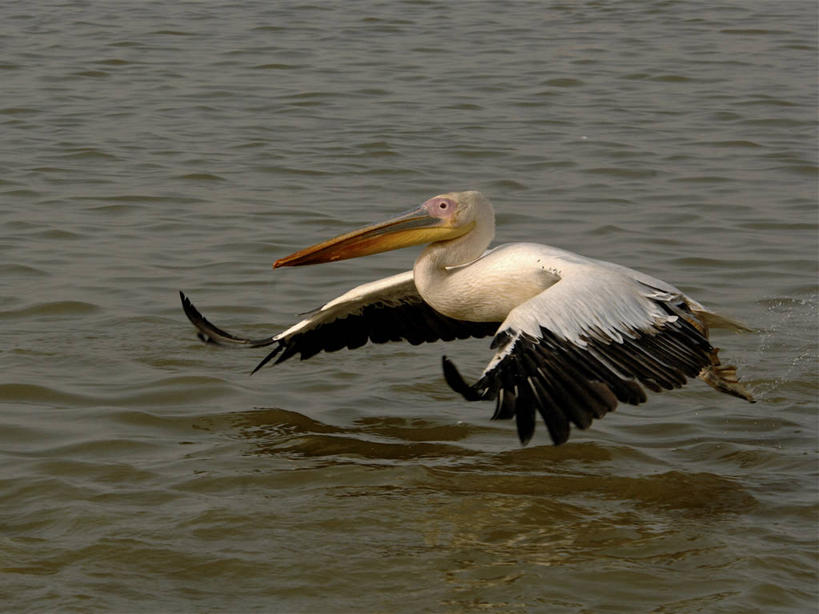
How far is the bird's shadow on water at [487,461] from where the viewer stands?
210 inches

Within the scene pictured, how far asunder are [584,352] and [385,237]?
1.37 metres

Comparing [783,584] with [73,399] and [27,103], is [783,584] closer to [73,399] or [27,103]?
[73,399]

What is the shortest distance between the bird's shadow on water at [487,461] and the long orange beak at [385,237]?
70 centimetres

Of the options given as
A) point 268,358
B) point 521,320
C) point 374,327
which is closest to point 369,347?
point 374,327

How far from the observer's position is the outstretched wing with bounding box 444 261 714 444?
4.72 meters

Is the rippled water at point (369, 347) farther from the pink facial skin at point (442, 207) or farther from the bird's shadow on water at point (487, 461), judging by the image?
the pink facial skin at point (442, 207)

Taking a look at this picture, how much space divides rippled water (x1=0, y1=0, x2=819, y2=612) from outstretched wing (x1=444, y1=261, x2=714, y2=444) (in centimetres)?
49

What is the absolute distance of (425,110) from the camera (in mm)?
11898

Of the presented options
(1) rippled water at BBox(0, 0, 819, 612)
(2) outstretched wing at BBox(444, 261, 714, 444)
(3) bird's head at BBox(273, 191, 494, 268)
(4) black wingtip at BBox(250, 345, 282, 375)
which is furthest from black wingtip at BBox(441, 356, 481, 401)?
(4) black wingtip at BBox(250, 345, 282, 375)

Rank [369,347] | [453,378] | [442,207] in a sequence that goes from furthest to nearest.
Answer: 1. [369,347]
2. [442,207]
3. [453,378]

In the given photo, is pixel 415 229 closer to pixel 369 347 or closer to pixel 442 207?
pixel 442 207

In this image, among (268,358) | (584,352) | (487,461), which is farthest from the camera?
(268,358)

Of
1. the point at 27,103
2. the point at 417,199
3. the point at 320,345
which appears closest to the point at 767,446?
the point at 320,345

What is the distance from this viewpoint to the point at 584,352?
496cm
